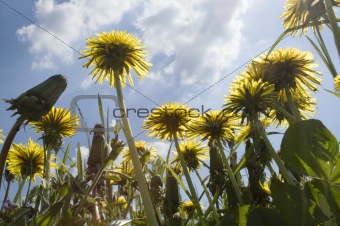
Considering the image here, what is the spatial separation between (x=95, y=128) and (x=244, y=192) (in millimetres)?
843

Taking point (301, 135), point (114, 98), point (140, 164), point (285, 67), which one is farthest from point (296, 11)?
point (301, 135)

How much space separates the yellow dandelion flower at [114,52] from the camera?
214 cm

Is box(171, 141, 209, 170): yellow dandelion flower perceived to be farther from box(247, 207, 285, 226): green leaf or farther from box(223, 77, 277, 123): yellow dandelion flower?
box(247, 207, 285, 226): green leaf

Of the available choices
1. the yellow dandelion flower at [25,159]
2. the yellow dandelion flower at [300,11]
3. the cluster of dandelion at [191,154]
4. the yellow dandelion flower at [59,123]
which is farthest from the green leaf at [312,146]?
the yellow dandelion flower at [25,159]

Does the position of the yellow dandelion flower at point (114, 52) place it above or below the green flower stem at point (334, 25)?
above

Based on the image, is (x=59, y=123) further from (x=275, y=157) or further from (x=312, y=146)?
(x=312, y=146)

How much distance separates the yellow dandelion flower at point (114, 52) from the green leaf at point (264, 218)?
1.30 meters

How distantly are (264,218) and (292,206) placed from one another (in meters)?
0.08

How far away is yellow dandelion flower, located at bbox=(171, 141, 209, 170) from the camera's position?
8.11 ft

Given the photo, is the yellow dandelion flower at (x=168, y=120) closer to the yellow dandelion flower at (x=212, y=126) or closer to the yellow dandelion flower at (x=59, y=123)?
the yellow dandelion flower at (x=212, y=126)

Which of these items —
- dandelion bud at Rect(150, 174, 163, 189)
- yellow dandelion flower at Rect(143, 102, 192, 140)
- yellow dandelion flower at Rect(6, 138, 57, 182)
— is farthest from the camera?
yellow dandelion flower at Rect(6, 138, 57, 182)

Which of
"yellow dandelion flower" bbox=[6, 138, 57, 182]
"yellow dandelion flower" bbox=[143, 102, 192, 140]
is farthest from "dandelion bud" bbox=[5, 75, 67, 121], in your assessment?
"yellow dandelion flower" bbox=[6, 138, 57, 182]

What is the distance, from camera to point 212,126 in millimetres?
2160

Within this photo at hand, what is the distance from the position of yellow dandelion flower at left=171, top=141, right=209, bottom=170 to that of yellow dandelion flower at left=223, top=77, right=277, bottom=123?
78 centimetres
